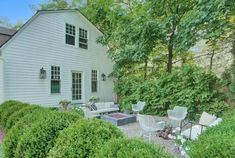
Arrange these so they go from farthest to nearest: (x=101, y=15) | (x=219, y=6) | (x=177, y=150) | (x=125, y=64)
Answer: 1. (x=101, y=15)
2. (x=125, y=64)
3. (x=219, y=6)
4. (x=177, y=150)

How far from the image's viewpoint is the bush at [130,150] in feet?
7.49

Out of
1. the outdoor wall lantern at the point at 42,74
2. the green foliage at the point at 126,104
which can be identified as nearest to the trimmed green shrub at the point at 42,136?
the outdoor wall lantern at the point at 42,74

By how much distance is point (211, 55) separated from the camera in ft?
49.8

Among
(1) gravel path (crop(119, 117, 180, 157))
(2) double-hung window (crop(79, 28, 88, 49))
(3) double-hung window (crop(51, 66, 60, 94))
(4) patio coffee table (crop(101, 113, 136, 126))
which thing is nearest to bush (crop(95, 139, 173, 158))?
(1) gravel path (crop(119, 117, 180, 157))

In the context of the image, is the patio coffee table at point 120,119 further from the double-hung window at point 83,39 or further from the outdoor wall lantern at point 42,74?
the double-hung window at point 83,39

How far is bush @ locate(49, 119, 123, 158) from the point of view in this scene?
115 inches

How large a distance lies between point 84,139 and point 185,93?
8368 millimetres

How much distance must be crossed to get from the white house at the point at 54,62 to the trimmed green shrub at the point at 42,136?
7291 millimetres

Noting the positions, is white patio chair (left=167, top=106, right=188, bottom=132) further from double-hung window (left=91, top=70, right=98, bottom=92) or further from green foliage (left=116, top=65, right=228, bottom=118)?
double-hung window (left=91, top=70, right=98, bottom=92)

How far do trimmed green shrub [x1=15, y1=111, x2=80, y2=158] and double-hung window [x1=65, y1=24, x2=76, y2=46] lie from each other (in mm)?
9783

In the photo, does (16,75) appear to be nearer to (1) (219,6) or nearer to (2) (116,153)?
(1) (219,6)

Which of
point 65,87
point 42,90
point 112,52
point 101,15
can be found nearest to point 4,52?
point 42,90

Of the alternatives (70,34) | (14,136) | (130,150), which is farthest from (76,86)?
(130,150)

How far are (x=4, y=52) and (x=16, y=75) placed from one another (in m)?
1.14
